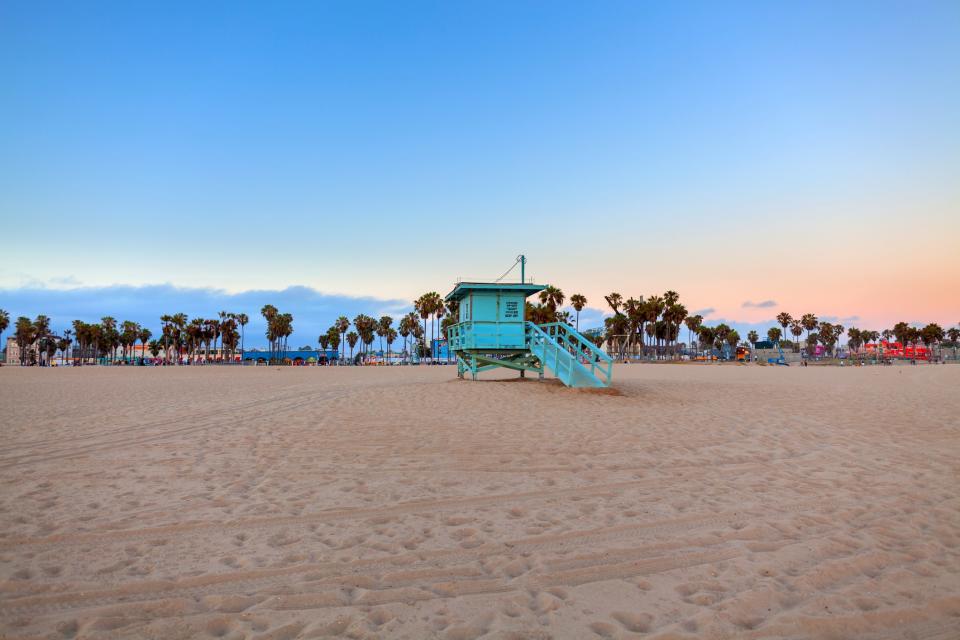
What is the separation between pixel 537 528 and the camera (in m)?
5.39

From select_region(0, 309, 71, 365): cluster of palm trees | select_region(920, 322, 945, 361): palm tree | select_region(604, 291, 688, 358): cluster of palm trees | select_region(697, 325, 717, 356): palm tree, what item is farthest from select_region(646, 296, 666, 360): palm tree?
select_region(0, 309, 71, 365): cluster of palm trees

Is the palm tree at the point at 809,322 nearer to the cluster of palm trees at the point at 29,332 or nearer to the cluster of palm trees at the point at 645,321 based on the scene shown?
the cluster of palm trees at the point at 645,321

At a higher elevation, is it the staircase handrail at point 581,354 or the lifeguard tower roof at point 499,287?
the lifeguard tower roof at point 499,287

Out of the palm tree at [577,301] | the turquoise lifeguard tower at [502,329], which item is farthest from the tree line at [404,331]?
the turquoise lifeguard tower at [502,329]

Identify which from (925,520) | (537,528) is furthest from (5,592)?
(925,520)

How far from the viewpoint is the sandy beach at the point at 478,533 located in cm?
367

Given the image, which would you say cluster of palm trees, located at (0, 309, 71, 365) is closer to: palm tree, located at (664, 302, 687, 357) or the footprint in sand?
palm tree, located at (664, 302, 687, 357)

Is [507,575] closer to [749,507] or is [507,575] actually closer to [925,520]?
[749,507]

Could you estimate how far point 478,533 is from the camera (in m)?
5.25

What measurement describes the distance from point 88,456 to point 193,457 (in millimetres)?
1588

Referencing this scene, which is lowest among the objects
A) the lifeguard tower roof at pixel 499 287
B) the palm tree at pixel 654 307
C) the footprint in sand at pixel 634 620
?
the footprint in sand at pixel 634 620

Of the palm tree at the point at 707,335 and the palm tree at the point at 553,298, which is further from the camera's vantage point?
the palm tree at the point at 707,335

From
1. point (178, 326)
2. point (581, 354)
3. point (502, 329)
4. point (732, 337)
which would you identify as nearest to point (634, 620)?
point (581, 354)

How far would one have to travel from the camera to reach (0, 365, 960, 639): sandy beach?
367 cm
